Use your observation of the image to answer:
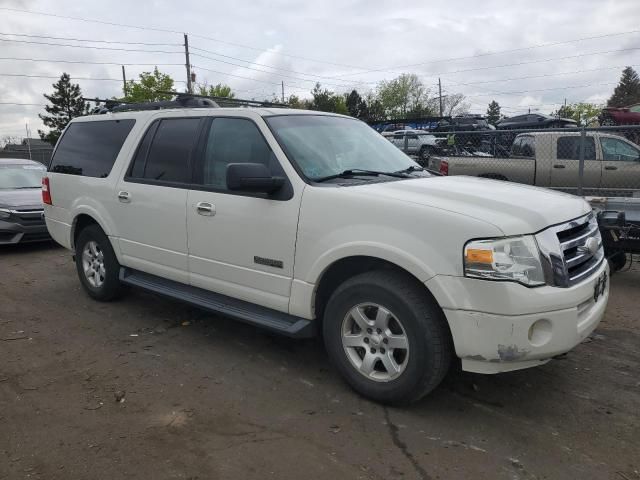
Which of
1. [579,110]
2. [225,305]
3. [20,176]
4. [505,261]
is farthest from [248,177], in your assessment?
[579,110]

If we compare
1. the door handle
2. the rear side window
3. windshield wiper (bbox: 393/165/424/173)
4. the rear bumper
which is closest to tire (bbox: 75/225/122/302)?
the rear side window

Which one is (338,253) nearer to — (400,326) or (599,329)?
(400,326)

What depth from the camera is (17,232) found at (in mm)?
8539

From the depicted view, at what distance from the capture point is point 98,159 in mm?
5430

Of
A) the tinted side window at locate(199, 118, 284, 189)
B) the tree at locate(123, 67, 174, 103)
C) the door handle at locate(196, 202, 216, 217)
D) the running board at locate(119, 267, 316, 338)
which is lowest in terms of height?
the running board at locate(119, 267, 316, 338)

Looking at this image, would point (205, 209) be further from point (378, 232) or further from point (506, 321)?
point (506, 321)

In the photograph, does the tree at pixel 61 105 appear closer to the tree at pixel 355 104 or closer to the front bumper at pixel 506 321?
the tree at pixel 355 104

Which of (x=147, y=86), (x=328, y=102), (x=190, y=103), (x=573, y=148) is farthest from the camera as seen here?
(x=328, y=102)

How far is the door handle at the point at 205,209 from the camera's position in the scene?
4.13 metres

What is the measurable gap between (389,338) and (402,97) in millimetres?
78759

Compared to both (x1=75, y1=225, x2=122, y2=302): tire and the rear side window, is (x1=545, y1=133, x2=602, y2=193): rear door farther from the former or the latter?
(x1=75, y1=225, x2=122, y2=302): tire

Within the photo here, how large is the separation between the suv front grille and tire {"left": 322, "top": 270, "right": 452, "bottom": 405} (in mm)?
688

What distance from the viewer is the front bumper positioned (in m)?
2.88

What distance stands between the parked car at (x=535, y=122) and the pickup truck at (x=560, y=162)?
42.7 ft
